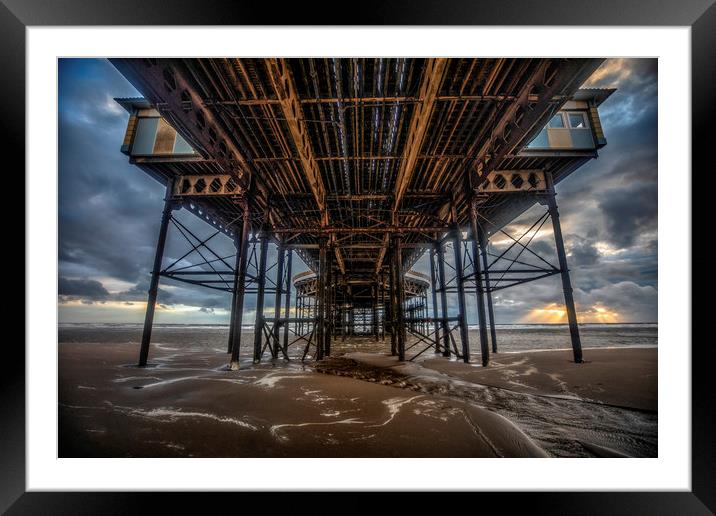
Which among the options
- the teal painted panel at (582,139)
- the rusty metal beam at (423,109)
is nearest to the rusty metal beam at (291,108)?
the rusty metal beam at (423,109)

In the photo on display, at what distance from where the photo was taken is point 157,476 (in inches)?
100.0

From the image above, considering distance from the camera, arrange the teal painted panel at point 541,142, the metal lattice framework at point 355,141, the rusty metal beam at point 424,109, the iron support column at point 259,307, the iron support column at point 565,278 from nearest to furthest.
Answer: the rusty metal beam at point 424,109
the metal lattice framework at point 355,141
the iron support column at point 565,278
the iron support column at point 259,307
the teal painted panel at point 541,142

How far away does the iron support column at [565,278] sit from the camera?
Result: 8258mm

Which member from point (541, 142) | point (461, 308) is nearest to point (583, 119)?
point (541, 142)

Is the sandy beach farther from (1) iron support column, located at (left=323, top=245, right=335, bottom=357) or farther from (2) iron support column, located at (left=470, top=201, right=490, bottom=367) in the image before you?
(1) iron support column, located at (left=323, top=245, right=335, bottom=357)

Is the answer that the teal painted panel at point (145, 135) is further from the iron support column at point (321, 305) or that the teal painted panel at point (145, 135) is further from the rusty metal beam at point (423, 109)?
the rusty metal beam at point (423, 109)

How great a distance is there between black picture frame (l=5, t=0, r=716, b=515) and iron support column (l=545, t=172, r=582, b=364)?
6912 mm
